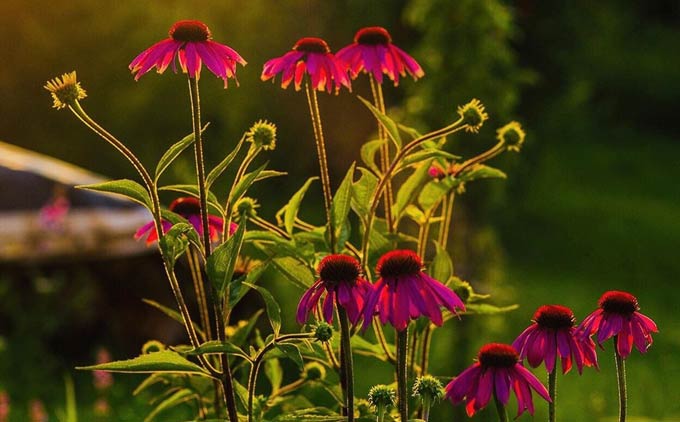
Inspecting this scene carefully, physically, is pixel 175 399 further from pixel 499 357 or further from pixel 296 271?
pixel 499 357

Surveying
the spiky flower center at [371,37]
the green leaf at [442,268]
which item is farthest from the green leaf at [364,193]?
the spiky flower center at [371,37]

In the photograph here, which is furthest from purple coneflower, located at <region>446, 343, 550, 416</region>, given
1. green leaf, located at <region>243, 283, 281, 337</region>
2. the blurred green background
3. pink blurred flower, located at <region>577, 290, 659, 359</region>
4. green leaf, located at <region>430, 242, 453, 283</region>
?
the blurred green background

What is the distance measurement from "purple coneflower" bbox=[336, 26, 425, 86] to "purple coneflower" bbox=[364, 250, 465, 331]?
1.78ft

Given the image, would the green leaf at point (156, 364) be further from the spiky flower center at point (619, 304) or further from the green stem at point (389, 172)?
the spiky flower center at point (619, 304)

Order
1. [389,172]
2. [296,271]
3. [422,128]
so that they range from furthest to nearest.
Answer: [422,128], [296,271], [389,172]

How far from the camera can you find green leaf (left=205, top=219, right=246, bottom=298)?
1.42 meters

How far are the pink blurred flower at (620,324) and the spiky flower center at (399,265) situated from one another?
11.1 inches

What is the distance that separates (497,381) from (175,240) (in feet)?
1.55

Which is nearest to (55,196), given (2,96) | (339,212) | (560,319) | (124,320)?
(124,320)

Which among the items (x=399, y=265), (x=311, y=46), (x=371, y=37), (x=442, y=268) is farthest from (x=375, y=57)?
(x=399, y=265)

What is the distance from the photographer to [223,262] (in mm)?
1445

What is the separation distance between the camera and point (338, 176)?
27.0 feet

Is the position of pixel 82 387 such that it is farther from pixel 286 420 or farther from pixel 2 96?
pixel 286 420

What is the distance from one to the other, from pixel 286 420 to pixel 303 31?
5.75 metres
